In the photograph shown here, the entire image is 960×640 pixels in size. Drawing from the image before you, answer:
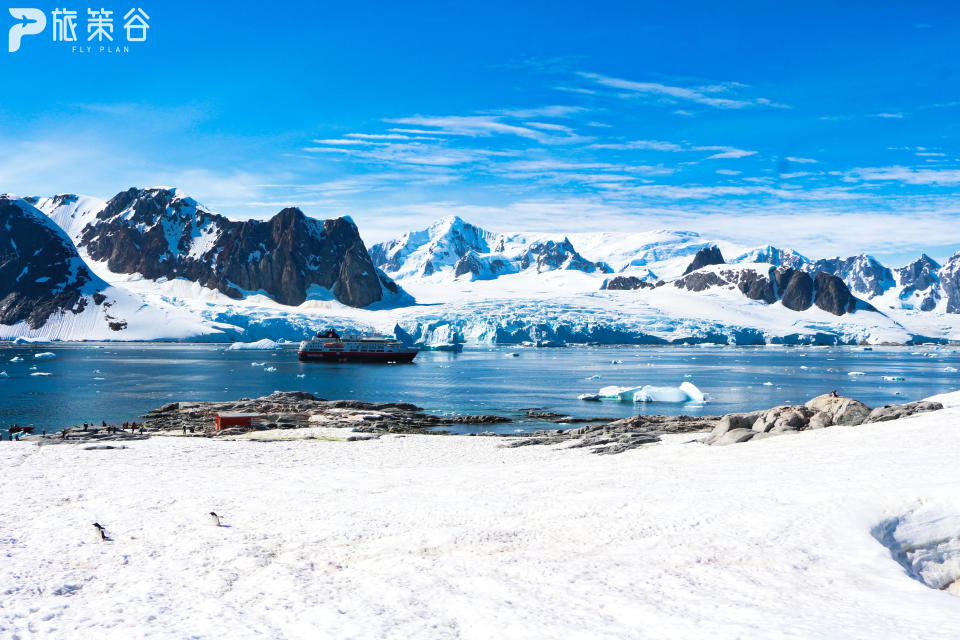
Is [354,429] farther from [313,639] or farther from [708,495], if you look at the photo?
[313,639]

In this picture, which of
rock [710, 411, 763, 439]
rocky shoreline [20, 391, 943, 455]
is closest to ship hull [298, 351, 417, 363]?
rocky shoreline [20, 391, 943, 455]

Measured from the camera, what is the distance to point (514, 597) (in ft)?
32.7

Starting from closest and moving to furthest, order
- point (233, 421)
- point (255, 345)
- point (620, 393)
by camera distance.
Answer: point (233, 421)
point (620, 393)
point (255, 345)

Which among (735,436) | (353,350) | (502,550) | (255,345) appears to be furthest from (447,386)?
(255,345)

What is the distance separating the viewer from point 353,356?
5295 inches

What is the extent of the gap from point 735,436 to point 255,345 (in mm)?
156600

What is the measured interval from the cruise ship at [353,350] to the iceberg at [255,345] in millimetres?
32852

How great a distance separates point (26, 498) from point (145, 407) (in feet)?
128

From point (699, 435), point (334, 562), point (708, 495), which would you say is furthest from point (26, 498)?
point (699, 435)

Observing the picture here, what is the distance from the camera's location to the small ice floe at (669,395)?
58.2 m

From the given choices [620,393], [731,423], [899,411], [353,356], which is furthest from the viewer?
[353,356]

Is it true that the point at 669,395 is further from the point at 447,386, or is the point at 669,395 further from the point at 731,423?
the point at 731,423

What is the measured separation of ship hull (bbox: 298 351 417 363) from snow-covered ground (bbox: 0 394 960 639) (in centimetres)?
10965

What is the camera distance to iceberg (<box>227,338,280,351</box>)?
541 feet
